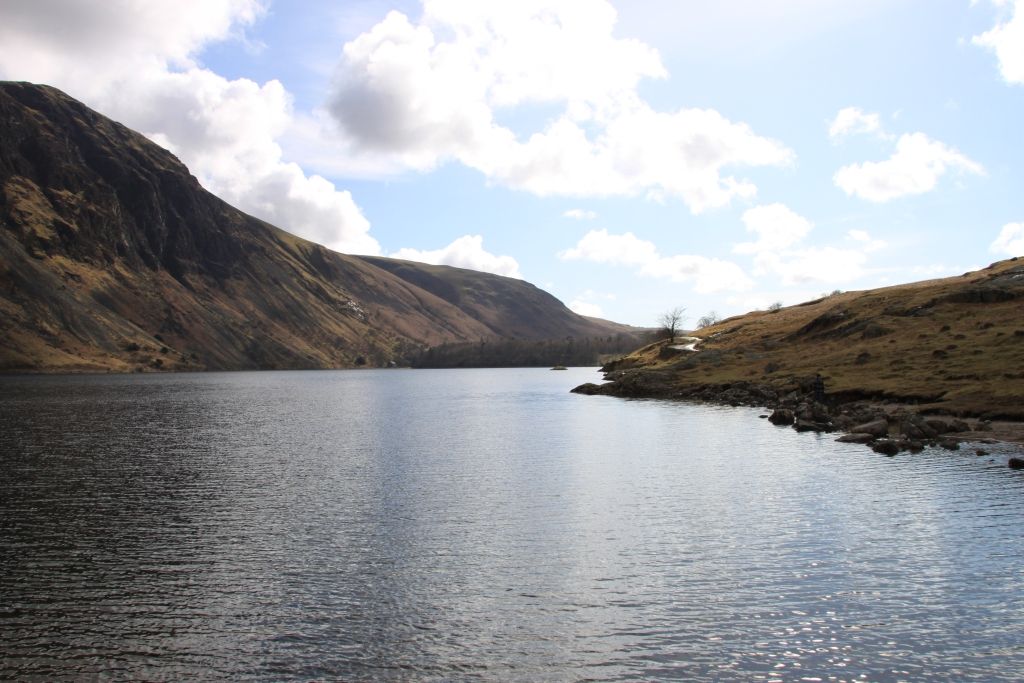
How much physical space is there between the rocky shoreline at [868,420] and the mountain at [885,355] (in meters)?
0.59

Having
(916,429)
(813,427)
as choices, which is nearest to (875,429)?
(916,429)

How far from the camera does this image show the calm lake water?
23.1 m

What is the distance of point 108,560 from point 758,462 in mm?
48208

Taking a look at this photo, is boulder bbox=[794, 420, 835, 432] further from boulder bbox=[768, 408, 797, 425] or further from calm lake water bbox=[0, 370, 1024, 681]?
calm lake water bbox=[0, 370, 1024, 681]

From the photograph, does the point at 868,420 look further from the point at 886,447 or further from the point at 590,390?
the point at 590,390

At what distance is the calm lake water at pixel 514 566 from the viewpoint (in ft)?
75.7

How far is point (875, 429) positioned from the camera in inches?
2835

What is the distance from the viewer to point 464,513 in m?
43.1

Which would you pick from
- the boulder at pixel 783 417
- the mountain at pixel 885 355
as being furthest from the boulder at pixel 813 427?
the mountain at pixel 885 355

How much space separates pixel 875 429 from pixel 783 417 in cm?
1702

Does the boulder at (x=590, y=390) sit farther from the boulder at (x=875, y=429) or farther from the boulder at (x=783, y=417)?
the boulder at (x=875, y=429)

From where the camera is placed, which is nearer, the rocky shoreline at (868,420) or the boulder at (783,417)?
the rocky shoreline at (868,420)

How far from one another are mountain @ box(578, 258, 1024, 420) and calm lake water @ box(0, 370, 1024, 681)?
26.9 m

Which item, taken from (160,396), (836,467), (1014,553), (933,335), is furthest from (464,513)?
(160,396)
